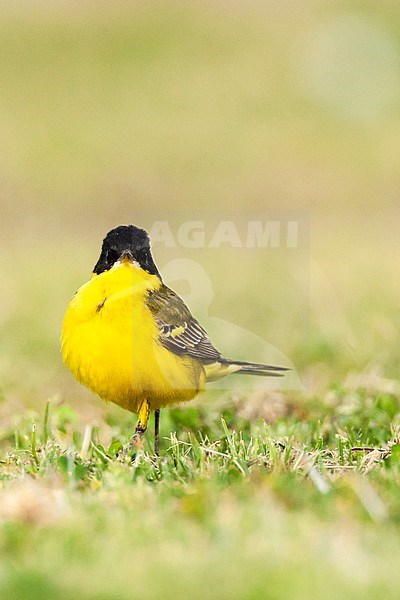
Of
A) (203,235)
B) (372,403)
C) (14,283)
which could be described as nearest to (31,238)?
(14,283)

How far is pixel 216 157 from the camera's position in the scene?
21.4 m

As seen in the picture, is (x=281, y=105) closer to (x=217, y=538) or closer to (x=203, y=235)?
(x=203, y=235)

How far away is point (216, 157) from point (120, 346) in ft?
56.6

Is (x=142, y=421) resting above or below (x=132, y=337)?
below

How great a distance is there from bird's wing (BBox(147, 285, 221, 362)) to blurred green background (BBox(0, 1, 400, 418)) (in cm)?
169

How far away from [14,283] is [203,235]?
4.06m

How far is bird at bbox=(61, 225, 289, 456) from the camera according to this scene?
4.45 m

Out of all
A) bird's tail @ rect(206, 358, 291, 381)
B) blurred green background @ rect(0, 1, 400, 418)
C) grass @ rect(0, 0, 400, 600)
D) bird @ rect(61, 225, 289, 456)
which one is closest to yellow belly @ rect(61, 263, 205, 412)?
bird @ rect(61, 225, 289, 456)

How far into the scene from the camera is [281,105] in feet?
79.7

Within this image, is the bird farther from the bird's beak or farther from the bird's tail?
the bird's tail

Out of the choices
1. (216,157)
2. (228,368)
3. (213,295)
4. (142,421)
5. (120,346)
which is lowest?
(213,295)

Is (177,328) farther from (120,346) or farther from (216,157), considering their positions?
(216,157)

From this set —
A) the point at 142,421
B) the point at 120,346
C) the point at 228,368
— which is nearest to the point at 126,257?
the point at 120,346

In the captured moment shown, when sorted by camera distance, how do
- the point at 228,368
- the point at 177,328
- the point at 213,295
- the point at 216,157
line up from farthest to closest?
1. the point at 216,157
2. the point at 213,295
3. the point at 228,368
4. the point at 177,328
